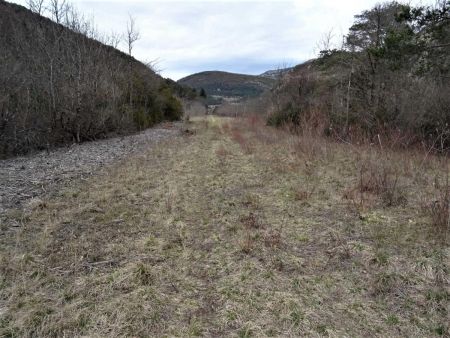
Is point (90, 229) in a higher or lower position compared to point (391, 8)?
lower

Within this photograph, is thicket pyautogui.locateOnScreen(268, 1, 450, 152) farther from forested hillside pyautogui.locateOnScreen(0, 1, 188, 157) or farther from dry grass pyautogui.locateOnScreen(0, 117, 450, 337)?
forested hillside pyautogui.locateOnScreen(0, 1, 188, 157)

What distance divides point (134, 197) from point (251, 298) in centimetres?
359

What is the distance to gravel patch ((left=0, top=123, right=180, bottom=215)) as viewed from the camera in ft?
18.7

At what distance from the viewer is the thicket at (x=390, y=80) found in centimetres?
921

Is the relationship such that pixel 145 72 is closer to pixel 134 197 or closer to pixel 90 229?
pixel 134 197

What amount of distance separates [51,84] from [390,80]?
12209 mm

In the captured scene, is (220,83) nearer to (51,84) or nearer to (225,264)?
(51,84)

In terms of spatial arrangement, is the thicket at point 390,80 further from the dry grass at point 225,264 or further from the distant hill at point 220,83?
the distant hill at point 220,83

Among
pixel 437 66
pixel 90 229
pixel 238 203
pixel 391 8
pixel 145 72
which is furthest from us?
pixel 145 72

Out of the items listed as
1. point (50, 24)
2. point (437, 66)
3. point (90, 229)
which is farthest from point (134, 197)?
point (50, 24)

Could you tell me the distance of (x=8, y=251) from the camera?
3.50 meters

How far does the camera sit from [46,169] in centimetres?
791

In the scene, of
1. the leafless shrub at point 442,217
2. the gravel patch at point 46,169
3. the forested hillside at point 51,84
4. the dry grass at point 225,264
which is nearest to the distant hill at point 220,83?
the forested hillside at point 51,84

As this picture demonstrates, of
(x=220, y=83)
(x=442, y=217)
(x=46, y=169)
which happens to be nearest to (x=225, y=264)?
(x=442, y=217)
